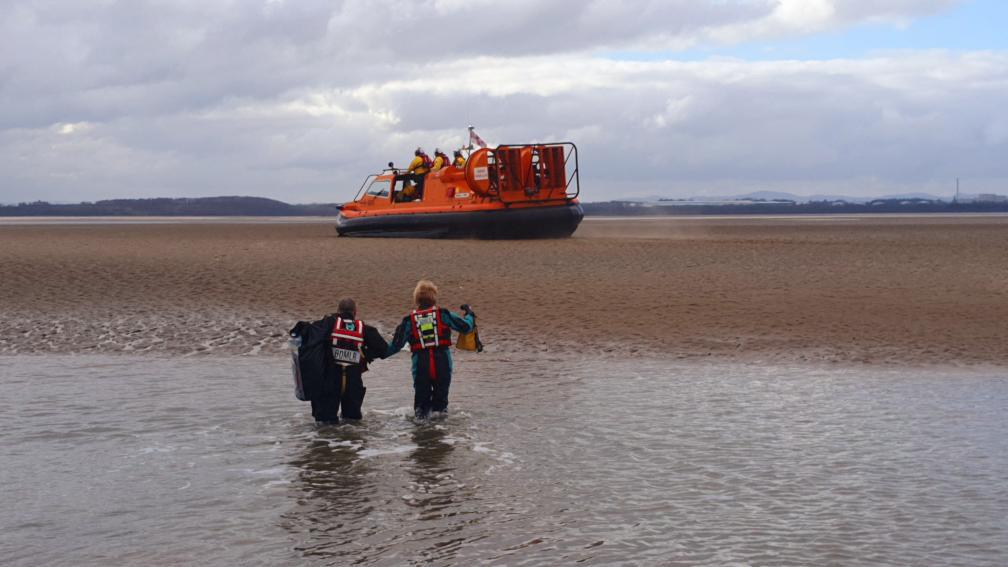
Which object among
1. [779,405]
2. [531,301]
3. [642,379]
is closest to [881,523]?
[779,405]

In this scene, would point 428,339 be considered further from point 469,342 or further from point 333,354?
point 333,354

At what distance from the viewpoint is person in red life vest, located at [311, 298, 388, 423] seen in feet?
28.0

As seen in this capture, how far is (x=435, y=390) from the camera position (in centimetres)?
891

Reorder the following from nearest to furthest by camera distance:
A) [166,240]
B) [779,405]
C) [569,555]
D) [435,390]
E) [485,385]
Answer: [569,555]
[435,390]
[779,405]
[485,385]
[166,240]

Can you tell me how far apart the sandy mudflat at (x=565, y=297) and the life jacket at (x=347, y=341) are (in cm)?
454

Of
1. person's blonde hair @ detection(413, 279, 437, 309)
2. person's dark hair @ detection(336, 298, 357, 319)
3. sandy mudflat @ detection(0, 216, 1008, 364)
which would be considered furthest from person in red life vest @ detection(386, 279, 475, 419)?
sandy mudflat @ detection(0, 216, 1008, 364)

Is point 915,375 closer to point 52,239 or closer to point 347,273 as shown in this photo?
point 347,273

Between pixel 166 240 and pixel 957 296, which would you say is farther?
pixel 166 240

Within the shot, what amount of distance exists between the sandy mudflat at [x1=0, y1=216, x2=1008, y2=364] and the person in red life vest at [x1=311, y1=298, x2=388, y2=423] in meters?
4.44

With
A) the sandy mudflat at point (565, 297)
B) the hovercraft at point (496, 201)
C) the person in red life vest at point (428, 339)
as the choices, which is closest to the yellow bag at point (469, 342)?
the person in red life vest at point (428, 339)

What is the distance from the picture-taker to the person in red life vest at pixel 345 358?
8.55 m

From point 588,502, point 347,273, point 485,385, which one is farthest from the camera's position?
point 347,273

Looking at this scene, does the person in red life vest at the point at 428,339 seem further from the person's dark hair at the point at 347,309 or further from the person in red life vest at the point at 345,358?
the person's dark hair at the point at 347,309

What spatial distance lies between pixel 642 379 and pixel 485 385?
1.49 m
